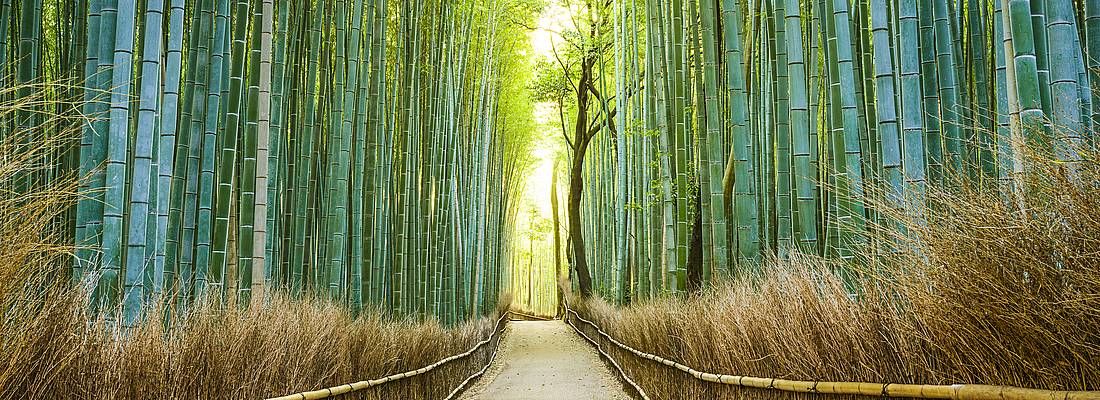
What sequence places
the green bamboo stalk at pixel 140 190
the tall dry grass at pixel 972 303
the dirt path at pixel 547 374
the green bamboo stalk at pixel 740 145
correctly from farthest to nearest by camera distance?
1. the dirt path at pixel 547 374
2. the green bamboo stalk at pixel 740 145
3. the green bamboo stalk at pixel 140 190
4. the tall dry grass at pixel 972 303

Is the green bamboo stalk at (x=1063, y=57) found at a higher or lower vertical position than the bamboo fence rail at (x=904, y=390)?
higher

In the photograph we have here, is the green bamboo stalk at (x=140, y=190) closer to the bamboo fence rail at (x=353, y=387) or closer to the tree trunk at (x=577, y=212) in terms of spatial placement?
the bamboo fence rail at (x=353, y=387)

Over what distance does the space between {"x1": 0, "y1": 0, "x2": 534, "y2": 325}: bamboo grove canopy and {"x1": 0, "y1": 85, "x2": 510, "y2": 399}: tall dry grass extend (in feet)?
0.48

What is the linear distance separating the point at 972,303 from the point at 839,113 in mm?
2465

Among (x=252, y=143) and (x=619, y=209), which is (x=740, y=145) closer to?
(x=252, y=143)

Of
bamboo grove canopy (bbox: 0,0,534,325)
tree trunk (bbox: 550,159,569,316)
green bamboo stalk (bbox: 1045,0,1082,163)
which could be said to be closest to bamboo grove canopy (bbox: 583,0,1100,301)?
green bamboo stalk (bbox: 1045,0,1082,163)

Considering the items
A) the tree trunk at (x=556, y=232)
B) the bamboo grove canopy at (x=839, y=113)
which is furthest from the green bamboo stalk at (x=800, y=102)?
the tree trunk at (x=556, y=232)

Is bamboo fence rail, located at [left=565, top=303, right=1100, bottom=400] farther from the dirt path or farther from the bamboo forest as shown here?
the dirt path

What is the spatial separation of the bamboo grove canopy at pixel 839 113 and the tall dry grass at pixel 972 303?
0.36ft

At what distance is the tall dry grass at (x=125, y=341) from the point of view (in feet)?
5.95

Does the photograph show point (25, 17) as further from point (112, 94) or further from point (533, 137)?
point (533, 137)

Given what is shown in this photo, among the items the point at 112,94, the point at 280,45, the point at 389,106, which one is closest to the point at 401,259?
the point at 389,106

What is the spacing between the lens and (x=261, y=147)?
427 cm

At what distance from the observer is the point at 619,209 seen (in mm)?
9641
